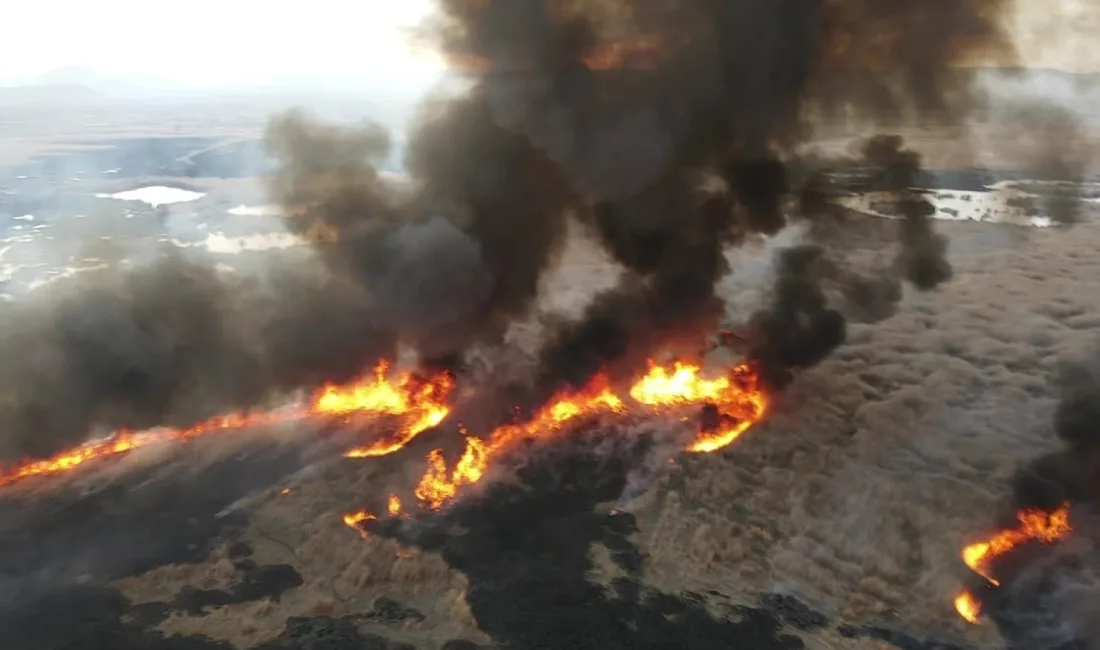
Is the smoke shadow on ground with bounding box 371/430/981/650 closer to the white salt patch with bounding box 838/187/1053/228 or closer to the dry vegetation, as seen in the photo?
the dry vegetation

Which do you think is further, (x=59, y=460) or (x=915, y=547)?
(x=59, y=460)

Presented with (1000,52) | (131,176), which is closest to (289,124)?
(1000,52)

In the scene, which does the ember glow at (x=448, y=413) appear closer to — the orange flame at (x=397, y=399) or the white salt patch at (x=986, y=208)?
the orange flame at (x=397, y=399)

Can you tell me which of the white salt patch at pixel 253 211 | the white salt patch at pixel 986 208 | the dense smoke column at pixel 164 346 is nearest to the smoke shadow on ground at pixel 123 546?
the dense smoke column at pixel 164 346

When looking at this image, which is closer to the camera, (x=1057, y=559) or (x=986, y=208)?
(x=1057, y=559)

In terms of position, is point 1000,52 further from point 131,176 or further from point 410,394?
point 131,176

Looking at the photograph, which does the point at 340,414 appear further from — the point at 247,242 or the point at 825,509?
the point at 247,242

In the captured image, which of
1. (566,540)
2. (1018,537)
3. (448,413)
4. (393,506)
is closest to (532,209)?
(448,413)
